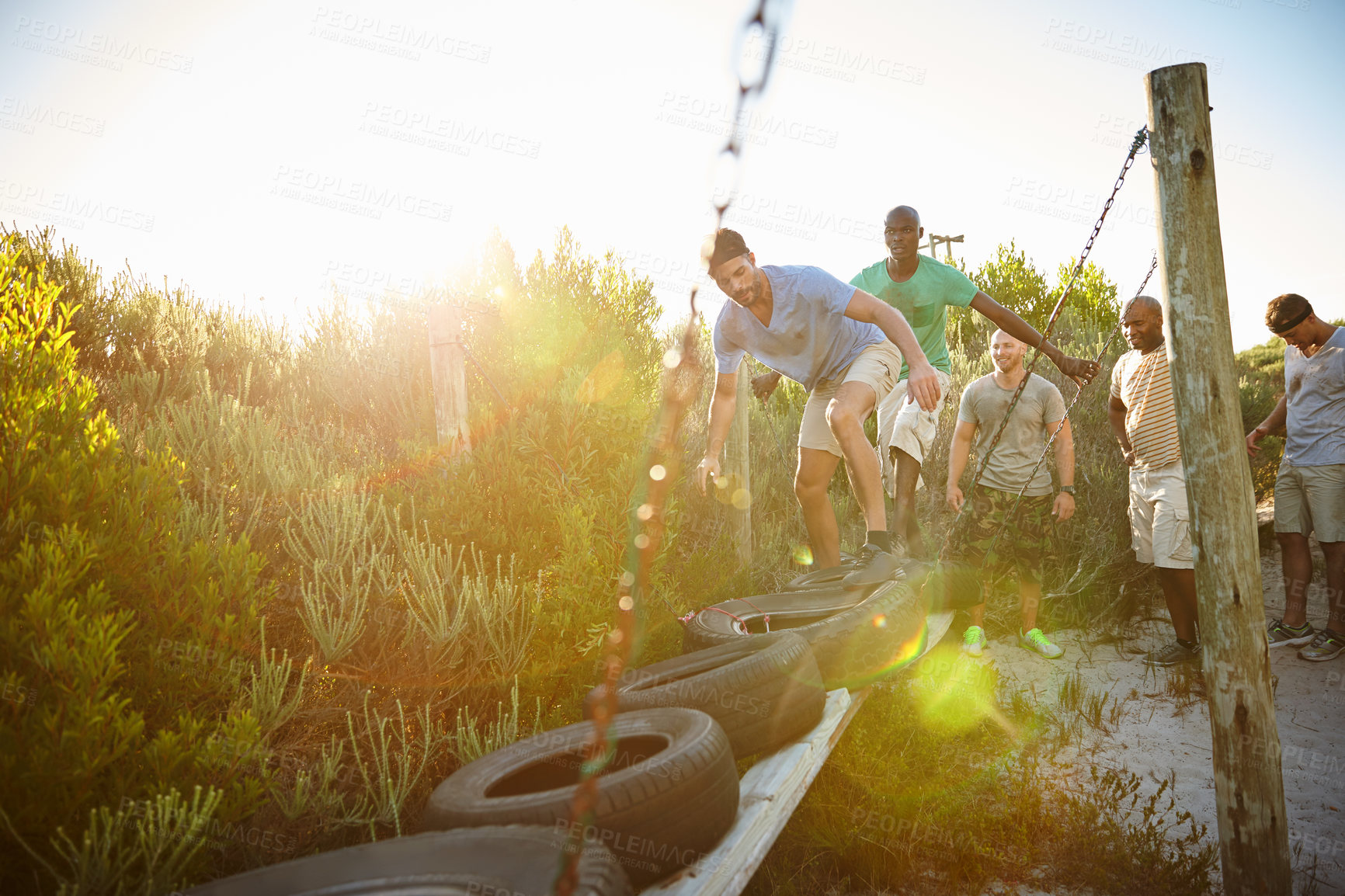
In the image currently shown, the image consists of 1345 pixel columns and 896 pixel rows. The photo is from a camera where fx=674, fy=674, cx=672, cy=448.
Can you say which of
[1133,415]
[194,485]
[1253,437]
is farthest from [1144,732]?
[194,485]

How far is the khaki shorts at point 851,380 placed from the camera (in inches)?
180

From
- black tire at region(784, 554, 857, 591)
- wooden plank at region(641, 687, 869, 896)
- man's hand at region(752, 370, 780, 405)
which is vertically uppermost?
man's hand at region(752, 370, 780, 405)

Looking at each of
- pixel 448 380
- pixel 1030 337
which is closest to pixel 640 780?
pixel 448 380

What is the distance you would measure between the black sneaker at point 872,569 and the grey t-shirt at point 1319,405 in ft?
12.5

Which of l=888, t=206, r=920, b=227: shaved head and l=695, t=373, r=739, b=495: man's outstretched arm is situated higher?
l=888, t=206, r=920, b=227: shaved head

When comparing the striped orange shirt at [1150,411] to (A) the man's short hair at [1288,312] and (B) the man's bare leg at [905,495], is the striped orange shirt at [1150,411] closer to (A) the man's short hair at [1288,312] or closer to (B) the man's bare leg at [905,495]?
(A) the man's short hair at [1288,312]

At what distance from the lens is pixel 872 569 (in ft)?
15.1

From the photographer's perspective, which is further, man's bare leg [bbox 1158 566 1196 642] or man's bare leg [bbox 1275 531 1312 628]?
man's bare leg [bbox 1275 531 1312 628]

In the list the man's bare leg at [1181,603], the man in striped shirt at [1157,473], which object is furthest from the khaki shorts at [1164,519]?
the man's bare leg at [1181,603]

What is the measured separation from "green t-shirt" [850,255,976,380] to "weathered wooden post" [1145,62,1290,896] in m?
2.35

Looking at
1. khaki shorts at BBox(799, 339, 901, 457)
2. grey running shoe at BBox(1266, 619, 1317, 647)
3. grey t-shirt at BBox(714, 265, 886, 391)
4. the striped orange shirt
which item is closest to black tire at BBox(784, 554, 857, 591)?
khaki shorts at BBox(799, 339, 901, 457)

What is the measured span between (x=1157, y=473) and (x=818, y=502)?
261 cm

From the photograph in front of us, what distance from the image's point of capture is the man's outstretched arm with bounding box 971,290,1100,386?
15.6ft

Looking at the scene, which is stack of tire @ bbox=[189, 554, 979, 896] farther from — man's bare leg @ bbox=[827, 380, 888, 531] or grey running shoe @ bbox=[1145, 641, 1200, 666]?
grey running shoe @ bbox=[1145, 641, 1200, 666]
